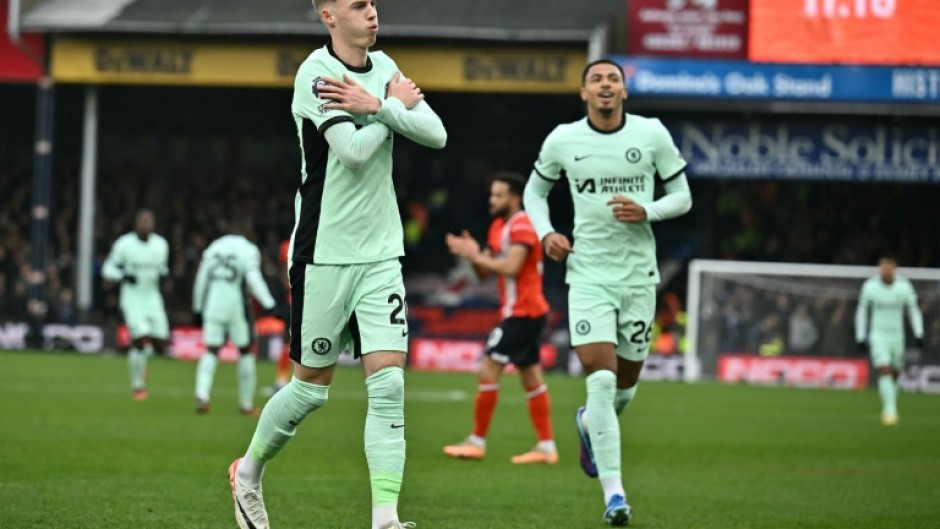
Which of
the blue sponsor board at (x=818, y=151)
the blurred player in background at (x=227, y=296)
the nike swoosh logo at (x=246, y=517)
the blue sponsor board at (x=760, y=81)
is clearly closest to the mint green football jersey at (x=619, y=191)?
the nike swoosh logo at (x=246, y=517)

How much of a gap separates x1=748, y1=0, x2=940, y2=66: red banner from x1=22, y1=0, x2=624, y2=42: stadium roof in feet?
10.8

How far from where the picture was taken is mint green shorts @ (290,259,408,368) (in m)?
7.36

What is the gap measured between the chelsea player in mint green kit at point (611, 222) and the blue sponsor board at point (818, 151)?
66.9ft

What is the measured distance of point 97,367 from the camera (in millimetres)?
26875

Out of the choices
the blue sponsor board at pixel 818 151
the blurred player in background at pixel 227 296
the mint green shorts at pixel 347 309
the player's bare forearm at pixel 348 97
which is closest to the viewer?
the player's bare forearm at pixel 348 97

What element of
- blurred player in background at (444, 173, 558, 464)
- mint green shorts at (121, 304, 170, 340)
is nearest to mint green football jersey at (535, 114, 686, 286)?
blurred player in background at (444, 173, 558, 464)

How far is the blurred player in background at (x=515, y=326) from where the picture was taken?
13719mm

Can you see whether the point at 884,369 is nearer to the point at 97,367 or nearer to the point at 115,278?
the point at 115,278

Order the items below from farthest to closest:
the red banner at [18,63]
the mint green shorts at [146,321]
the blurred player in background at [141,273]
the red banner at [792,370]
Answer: the red banner at [18,63]
the red banner at [792,370]
the blurred player in background at [141,273]
the mint green shorts at [146,321]

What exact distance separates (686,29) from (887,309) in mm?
8088

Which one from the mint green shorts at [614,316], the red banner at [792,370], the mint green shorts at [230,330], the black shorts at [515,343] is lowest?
the red banner at [792,370]

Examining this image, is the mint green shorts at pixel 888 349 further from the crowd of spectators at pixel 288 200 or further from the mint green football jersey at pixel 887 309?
the crowd of spectators at pixel 288 200

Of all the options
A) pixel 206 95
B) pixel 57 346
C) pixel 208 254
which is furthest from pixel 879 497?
pixel 206 95

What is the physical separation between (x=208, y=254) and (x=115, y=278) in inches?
142
